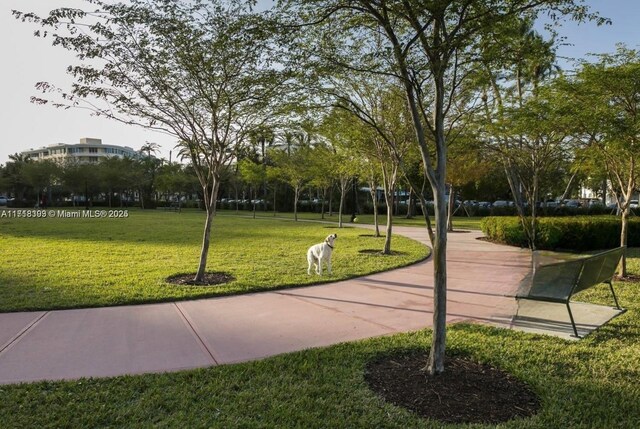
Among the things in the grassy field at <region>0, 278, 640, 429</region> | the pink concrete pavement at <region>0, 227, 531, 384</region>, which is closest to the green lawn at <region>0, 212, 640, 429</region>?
Result: the grassy field at <region>0, 278, 640, 429</region>

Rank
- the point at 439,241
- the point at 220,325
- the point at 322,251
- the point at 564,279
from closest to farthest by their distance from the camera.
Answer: the point at 439,241
the point at 564,279
the point at 220,325
the point at 322,251

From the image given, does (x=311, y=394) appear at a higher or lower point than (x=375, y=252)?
lower

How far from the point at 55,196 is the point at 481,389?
3193 inches

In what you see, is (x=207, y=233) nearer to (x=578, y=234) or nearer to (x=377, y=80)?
(x=377, y=80)

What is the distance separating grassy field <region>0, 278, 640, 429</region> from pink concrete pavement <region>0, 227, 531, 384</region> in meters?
0.40

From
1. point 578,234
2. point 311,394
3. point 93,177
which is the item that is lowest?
point 311,394

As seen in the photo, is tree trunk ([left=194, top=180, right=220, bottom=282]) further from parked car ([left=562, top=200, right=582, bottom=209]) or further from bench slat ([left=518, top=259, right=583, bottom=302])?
parked car ([left=562, top=200, right=582, bottom=209])

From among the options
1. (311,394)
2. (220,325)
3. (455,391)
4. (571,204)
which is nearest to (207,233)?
(220,325)

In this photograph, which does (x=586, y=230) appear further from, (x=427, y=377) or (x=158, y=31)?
(x=158, y=31)

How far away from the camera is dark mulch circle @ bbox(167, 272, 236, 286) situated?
7941mm

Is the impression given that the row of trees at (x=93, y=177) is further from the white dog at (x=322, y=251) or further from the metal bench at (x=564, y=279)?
the metal bench at (x=564, y=279)

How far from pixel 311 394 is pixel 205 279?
531cm

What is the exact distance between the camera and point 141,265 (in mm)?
10117

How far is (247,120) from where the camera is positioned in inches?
333
